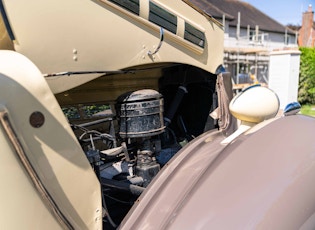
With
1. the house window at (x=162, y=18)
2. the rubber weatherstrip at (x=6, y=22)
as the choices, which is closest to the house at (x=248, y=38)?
the house window at (x=162, y=18)

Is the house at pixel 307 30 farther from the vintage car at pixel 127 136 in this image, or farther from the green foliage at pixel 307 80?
the vintage car at pixel 127 136

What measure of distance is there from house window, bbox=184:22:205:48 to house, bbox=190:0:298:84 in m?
15.0

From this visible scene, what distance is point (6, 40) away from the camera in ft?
4.88

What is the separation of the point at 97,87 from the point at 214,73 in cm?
93

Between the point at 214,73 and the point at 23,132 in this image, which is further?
the point at 214,73

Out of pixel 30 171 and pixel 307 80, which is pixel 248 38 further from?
pixel 30 171

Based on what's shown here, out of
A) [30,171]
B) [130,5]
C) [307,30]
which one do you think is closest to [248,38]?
[307,30]

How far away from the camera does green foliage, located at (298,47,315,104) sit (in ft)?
44.0

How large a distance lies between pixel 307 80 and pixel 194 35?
497 inches

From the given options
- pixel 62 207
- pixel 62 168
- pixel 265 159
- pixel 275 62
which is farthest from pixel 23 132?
pixel 275 62

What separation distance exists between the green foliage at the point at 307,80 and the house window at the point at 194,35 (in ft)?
40.2

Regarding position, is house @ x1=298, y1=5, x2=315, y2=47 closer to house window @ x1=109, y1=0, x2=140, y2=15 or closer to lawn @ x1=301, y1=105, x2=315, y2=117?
lawn @ x1=301, y1=105, x2=315, y2=117

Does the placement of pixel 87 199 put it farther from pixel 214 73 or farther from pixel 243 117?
pixel 214 73

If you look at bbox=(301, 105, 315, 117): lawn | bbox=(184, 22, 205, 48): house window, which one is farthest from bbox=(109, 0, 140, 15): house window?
bbox=(301, 105, 315, 117): lawn
